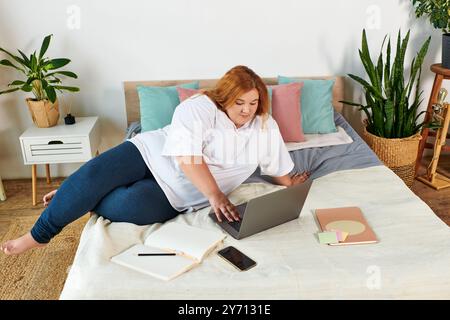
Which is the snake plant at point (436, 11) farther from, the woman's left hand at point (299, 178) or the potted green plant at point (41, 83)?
the potted green plant at point (41, 83)

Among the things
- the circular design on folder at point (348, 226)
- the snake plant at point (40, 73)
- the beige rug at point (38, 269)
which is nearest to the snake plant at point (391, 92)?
the circular design on folder at point (348, 226)

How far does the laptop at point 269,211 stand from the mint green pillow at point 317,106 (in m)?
1.12

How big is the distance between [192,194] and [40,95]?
4.88ft

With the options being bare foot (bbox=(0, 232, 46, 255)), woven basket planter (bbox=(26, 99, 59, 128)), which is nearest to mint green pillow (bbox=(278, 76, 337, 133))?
woven basket planter (bbox=(26, 99, 59, 128))

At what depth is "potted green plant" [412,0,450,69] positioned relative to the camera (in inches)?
116

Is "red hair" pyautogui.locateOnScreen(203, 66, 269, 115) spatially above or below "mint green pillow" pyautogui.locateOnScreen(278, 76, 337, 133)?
above

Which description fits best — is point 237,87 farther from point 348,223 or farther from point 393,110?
point 393,110

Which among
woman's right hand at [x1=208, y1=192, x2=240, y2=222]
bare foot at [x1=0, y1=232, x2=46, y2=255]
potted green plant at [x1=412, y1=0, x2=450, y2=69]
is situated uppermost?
potted green plant at [x1=412, y1=0, x2=450, y2=69]

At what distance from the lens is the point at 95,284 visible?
162cm

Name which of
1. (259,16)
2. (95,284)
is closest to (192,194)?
(95,284)

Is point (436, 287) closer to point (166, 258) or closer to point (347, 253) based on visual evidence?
point (347, 253)

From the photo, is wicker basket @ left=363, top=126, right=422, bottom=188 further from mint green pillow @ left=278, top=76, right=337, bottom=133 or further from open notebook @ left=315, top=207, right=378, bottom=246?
open notebook @ left=315, top=207, right=378, bottom=246

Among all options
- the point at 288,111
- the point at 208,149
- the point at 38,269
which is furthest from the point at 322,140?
the point at 38,269

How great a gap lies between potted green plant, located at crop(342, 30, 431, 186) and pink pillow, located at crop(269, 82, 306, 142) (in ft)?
1.31
